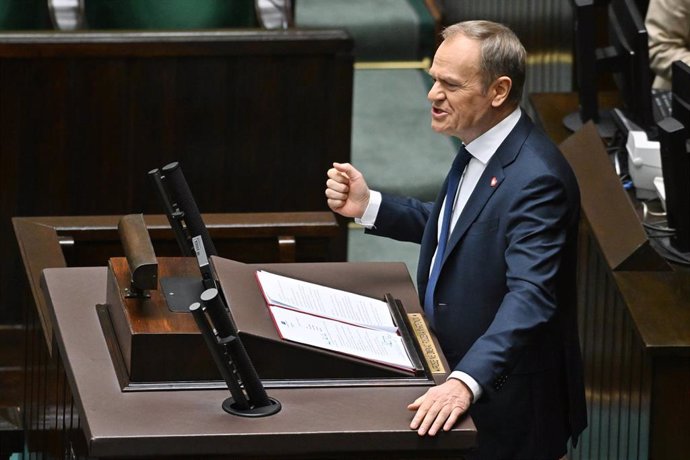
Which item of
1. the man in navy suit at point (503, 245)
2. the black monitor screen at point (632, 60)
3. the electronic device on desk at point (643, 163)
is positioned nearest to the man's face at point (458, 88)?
the man in navy suit at point (503, 245)

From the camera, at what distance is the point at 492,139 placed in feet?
7.00

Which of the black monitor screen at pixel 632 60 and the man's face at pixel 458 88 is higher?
the man's face at pixel 458 88

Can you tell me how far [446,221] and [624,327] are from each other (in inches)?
22.9

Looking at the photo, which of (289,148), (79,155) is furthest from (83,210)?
(289,148)

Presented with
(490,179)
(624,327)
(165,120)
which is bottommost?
(624,327)

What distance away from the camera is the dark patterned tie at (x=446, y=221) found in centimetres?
217

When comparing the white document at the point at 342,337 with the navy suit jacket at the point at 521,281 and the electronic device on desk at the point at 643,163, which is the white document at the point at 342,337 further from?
the electronic device on desk at the point at 643,163

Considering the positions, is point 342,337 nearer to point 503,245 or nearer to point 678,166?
point 503,245

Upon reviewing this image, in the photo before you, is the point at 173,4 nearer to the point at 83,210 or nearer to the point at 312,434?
the point at 83,210

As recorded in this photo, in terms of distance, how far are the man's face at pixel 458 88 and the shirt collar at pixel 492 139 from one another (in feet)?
0.11

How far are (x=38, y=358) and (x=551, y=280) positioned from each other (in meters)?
0.99

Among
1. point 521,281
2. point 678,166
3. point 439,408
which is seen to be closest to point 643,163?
point 678,166

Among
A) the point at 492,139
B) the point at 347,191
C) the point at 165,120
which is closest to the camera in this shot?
the point at 492,139

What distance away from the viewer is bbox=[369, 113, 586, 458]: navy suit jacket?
2039 millimetres
